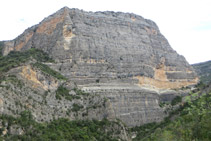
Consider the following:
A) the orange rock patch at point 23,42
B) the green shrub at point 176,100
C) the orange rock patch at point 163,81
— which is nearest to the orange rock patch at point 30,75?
the orange rock patch at point 23,42

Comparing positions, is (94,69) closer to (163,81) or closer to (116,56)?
(116,56)

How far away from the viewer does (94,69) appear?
Answer: 77.1m

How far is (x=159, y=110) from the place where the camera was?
79.3 meters

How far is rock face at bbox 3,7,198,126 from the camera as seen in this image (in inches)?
2928

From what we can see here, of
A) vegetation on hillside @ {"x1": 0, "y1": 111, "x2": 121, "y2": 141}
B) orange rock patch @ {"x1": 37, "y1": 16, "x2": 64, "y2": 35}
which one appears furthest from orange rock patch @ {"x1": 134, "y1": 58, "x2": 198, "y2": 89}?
vegetation on hillside @ {"x1": 0, "y1": 111, "x2": 121, "y2": 141}

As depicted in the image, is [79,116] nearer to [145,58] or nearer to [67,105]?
[67,105]

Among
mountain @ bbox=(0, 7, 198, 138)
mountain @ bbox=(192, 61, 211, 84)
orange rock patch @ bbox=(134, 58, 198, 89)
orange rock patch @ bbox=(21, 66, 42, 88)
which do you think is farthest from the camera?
mountain @ bbox=(192, 61, 211, 84)

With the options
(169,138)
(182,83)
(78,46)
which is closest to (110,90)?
(78,46)

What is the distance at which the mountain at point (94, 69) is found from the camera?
5641cm

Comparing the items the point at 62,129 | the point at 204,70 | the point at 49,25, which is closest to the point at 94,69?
the point at 49,25

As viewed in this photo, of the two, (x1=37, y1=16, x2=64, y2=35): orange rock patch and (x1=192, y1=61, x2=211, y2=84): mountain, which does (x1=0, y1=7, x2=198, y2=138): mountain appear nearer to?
Answer: (x1=37, y1=16, x2=64, y2=35): orange rock patch

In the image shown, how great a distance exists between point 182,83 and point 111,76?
80.4ft

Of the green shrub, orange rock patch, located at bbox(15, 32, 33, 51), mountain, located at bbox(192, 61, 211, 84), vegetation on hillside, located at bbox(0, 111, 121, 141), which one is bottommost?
vegetation on hillside, located at bbox(0, 111, 121, 141)

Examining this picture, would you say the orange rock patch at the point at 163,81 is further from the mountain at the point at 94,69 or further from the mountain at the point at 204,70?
the mountain at the point at 204,70
